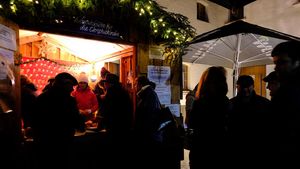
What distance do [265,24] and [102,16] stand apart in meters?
10.6

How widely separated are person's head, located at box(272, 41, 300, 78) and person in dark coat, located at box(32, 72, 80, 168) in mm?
2503

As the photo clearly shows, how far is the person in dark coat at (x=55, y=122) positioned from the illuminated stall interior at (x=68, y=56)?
2023 millimetres

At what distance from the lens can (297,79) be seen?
1831 mm

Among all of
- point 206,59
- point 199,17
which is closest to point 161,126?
point 206,59

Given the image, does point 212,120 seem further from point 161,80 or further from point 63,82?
point 161,80

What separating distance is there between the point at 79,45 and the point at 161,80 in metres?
2.53

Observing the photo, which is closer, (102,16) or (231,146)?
(231,146)

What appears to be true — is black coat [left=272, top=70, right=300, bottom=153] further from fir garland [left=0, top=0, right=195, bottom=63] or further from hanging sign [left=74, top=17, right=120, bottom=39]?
hanging sign [left=74, top=17, right=120, bottom=39]

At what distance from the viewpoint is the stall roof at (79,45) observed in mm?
5410

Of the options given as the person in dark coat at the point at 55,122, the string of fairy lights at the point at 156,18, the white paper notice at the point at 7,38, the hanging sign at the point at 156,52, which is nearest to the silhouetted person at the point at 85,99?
the hanging sign at the point at 156,52

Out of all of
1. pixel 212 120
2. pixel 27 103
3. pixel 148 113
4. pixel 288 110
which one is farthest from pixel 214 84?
pixel 27 103

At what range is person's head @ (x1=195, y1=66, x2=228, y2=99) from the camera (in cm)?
272

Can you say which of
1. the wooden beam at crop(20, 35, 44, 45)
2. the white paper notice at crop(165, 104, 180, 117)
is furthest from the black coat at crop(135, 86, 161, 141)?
the wooden beam at crop(20, 35, 44, 45)

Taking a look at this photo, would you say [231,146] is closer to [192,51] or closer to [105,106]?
[105,106]
